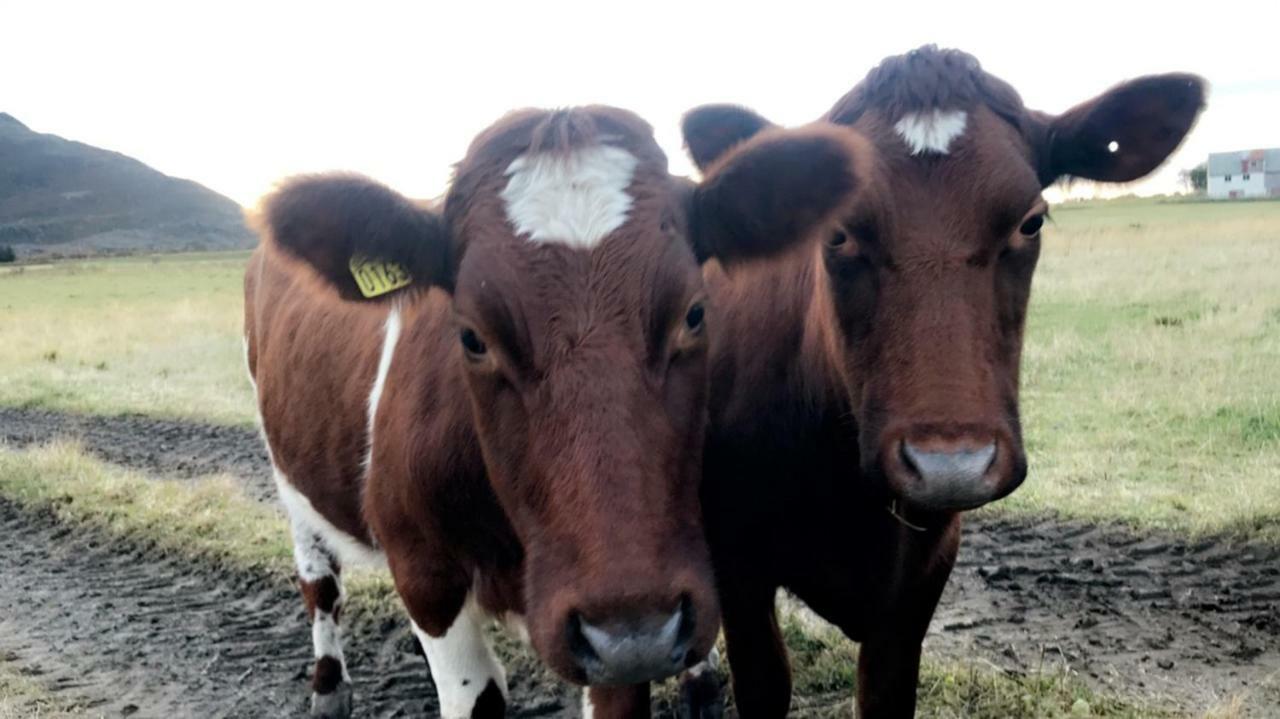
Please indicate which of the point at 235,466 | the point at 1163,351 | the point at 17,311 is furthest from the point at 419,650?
the point at 17,311

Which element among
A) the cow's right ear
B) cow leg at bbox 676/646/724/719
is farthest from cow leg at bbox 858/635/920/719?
the cow's right ear

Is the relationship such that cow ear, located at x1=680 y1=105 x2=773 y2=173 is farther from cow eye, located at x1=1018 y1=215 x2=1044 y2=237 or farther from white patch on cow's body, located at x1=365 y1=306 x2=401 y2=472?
white patch on cow's body, located at x1=365 y1=306 x2=401 y2=472

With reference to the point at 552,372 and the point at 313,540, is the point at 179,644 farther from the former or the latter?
the point at 552,372

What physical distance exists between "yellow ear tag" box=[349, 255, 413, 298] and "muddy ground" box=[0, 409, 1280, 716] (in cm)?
219

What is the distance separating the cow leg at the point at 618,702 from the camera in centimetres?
334

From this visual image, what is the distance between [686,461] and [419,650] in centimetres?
298

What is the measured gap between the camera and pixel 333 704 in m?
4.75

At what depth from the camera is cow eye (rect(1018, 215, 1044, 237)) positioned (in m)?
3.09

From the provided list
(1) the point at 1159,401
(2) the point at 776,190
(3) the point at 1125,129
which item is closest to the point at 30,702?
(2) the point at 776,190

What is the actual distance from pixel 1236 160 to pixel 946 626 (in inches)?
3574

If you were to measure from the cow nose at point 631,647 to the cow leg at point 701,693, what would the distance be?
92.6 inches

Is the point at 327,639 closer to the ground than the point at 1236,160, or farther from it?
farther from it

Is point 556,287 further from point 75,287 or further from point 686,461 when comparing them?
point 75,287

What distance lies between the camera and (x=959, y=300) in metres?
2.89
